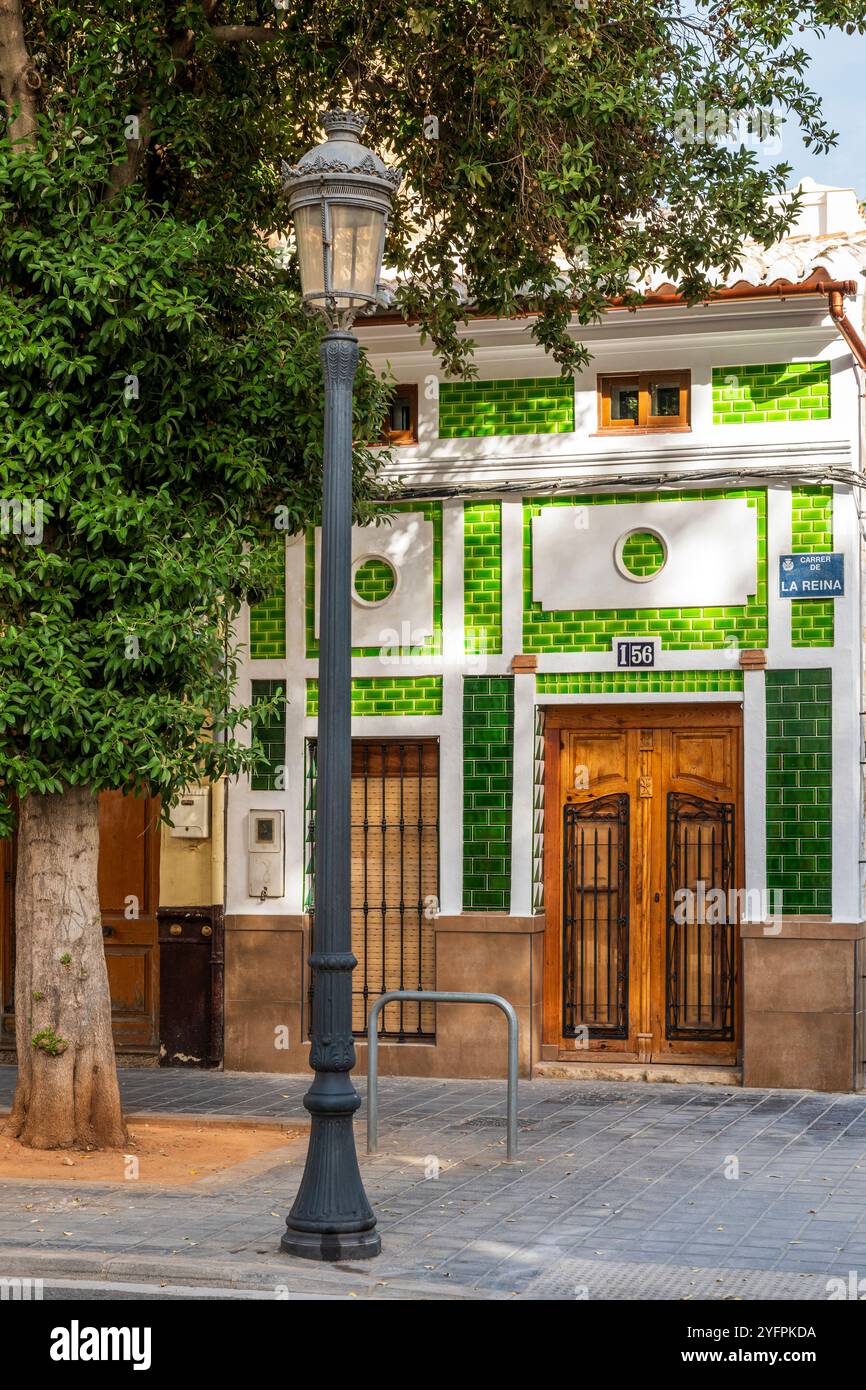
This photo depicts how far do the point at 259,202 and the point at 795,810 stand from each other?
544 cm

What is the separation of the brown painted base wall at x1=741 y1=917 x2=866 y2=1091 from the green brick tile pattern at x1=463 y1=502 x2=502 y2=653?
285cm

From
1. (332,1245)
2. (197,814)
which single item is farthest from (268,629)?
(332,1245)

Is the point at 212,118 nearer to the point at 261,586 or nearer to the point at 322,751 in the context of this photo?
the point at 261,586

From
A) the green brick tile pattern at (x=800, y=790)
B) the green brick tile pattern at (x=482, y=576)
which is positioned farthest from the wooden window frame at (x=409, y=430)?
the green brick tile pattern at (x=800, y=790)

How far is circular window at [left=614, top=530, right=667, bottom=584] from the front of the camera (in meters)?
13.1

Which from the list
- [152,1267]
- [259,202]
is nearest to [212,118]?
[259,202]

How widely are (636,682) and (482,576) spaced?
1412 millimetres

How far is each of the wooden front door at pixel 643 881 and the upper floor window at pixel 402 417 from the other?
2426 mm

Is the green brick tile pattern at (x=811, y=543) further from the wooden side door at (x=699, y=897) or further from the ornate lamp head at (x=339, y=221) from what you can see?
the ornate lamp head at (x=339, y=221)

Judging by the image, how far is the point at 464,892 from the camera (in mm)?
13359

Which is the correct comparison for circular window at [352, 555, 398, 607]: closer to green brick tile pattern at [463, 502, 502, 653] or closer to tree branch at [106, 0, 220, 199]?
green brick tile pattern at [463, 502, 502, 653]

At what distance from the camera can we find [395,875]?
13.7 metres

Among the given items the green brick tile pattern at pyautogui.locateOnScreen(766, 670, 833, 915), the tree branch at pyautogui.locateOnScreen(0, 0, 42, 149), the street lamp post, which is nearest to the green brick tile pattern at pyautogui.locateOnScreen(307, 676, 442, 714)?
the green brick tile pattern at pyautogui.locateOnScreen(766, 670, 833, 915)

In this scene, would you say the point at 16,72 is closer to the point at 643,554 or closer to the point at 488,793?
the point at 643,554
